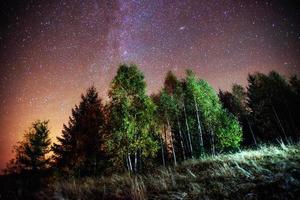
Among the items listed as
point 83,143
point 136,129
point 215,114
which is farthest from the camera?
point 215,114

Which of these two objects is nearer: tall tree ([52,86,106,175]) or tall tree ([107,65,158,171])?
tall tree ([107,65,158,171])

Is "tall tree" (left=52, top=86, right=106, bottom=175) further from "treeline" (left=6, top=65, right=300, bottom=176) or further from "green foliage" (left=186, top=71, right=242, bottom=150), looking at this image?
"green foliage" (left=186, top=71, right=242, bottom=150)

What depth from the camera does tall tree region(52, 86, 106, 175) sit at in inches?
793

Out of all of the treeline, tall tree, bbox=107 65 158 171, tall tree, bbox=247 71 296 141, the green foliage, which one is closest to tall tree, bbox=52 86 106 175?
the treeline

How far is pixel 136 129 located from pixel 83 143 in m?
7.87

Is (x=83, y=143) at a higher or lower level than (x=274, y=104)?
lower

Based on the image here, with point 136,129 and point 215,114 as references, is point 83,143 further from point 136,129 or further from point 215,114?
point 215,114

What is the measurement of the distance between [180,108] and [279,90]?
69.2 feet

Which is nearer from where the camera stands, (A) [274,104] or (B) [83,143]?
(B) [83,143]

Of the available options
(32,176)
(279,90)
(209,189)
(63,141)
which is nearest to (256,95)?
(279,90)

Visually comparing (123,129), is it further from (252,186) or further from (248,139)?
(248,139)

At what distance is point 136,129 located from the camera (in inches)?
630

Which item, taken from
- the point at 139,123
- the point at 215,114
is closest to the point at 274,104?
the point at 215,114

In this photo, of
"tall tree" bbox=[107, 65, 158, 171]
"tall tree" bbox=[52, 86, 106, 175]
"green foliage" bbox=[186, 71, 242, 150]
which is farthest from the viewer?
"green foliage" bbox=[186, 71, 242, 150]
